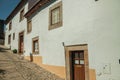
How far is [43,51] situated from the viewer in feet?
41.7

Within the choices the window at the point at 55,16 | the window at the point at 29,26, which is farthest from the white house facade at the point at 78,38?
the window at the point at 29,26

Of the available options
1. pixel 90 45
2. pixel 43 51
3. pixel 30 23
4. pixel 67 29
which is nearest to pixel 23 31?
pixel 30 23

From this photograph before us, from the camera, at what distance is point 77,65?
9.26 m

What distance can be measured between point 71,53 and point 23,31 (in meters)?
10.2

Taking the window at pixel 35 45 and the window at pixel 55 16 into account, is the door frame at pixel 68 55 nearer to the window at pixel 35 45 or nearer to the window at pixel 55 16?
the window at pixel 55 16

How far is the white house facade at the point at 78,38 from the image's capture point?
7.12 metres

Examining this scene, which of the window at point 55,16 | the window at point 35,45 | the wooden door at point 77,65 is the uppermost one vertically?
the window at point 55,16

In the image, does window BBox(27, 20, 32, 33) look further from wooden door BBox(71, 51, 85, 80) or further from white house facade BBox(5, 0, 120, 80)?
wooden door BBox(71, 51, 85, 80)

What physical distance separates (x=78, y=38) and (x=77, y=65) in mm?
1621

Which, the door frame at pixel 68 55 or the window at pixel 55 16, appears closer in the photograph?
the door frame at pixel 68 55

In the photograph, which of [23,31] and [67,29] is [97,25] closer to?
[67,29]

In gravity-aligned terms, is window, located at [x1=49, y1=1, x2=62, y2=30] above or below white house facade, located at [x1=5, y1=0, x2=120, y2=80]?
above

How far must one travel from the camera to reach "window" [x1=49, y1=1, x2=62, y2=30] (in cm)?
1085

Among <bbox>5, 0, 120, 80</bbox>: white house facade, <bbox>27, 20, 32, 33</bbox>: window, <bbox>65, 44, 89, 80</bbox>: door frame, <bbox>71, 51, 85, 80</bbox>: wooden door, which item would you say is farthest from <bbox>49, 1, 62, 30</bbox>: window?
<bbox>27, 20, 32, 33</bbox>: window
